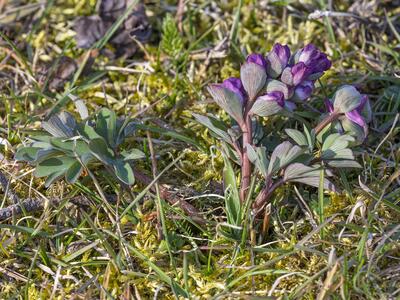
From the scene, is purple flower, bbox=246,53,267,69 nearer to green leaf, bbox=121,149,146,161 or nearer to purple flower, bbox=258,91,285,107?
purple flower, bbox=258,91,285,107

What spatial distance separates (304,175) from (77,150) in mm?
800

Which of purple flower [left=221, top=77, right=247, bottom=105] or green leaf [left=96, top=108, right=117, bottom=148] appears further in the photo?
green leaf [left=96, top=108, right=117, bottom=148]

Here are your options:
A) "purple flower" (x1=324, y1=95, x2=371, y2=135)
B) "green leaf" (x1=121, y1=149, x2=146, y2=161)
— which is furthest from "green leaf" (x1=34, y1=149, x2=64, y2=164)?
"purple flower" (x1=324, y1=95, x2=371, y2=135)

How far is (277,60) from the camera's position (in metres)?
2.25

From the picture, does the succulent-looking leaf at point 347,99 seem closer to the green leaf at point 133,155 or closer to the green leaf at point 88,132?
the green leaf at point 133,155

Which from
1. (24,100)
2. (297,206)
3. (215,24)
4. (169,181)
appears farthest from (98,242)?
(215,24)

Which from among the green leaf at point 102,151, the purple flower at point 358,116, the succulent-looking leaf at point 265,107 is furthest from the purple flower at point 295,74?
the green leaf at point 102,151

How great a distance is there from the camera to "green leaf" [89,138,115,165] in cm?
223

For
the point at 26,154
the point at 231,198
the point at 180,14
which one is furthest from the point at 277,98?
the point at 180,14

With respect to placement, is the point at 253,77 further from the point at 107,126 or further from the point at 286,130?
the point at 107,126

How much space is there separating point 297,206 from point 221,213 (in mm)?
285

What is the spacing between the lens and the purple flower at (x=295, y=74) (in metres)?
2.22

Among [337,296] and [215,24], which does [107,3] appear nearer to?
[215,24]

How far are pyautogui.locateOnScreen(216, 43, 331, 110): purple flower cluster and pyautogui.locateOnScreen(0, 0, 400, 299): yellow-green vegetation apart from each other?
306 mm
